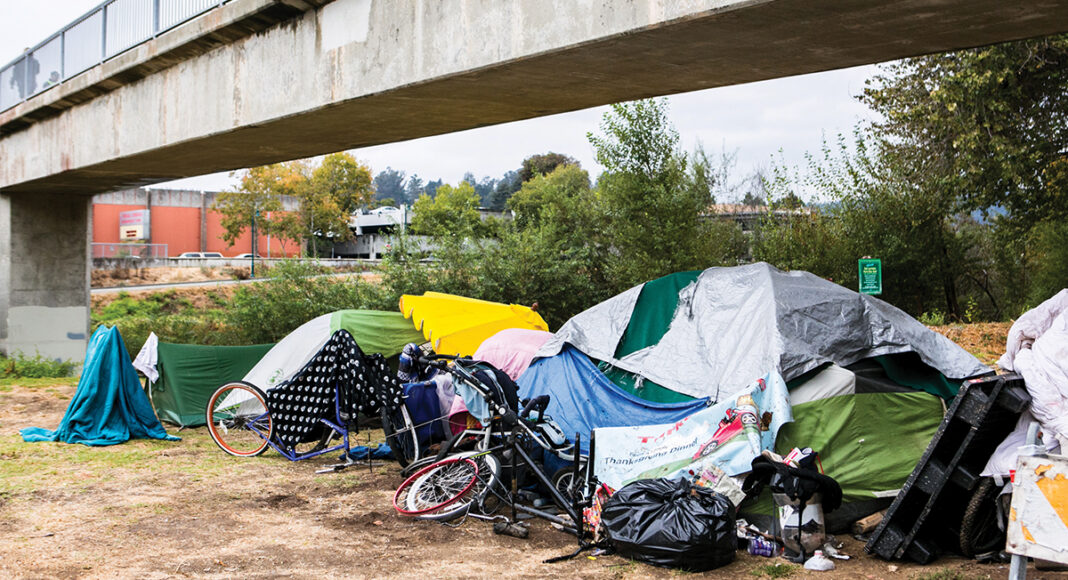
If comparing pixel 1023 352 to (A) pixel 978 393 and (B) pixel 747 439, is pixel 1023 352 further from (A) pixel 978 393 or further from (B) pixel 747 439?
(B) pixel 747 439

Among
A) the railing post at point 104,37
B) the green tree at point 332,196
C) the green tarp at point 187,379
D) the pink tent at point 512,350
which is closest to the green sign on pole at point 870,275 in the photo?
the pink tent at point 512,350

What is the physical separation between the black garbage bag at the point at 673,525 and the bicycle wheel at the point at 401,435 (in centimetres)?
287

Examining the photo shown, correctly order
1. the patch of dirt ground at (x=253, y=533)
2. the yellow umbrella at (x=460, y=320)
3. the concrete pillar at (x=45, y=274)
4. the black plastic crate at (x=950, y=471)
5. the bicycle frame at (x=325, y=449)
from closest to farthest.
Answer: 1. the black plastic crate at (x=950, y=471)
2. the patch of dirt ground at (x=253, y=533)
3. the bicycle frame at (x=325, y=449)
4. the yellow umbrella at (x=460, y=320)
5. the concrete pillar at (x=45, y=274)

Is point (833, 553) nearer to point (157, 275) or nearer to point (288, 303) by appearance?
point (288, 303)

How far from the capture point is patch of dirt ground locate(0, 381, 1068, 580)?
5.73 meters

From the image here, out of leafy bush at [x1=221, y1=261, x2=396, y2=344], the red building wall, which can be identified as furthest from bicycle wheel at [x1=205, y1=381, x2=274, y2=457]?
the red building wall

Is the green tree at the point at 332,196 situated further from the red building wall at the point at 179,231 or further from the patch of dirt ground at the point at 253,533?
the patch of dirt ground at the point at 253,533

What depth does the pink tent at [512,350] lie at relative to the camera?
9.97 m

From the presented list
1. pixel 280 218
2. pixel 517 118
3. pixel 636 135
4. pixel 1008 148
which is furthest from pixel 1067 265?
pixel 280 218

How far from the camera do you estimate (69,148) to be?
14594mm

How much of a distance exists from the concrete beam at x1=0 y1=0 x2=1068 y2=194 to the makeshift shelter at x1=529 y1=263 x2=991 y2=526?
2107 millimetres

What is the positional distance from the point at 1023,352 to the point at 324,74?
7384 mm

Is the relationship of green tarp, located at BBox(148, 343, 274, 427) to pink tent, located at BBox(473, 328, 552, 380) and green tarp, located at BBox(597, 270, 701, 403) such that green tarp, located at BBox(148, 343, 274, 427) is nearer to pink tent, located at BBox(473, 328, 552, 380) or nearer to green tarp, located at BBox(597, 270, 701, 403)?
pink tent, located at BBox(473, 328, 552, 380)

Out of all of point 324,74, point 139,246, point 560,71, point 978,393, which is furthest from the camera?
point 139,246
